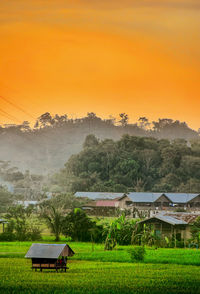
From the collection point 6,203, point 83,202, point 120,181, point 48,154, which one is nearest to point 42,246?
point 83,202

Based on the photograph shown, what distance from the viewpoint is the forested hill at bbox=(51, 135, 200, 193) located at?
2090 inches

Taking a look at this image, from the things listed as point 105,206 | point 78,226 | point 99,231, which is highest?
point 105,206

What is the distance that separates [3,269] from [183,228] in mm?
11036

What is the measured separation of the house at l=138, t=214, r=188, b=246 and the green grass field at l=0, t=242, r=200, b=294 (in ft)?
13.5

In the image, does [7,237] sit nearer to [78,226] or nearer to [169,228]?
[78,226]

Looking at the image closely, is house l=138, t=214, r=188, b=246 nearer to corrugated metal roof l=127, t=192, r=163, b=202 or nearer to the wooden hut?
the wooden hut

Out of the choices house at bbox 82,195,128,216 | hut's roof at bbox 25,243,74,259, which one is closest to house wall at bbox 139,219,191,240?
hut's roof at bbox 25,243,74,259

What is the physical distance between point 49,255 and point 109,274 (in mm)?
1545

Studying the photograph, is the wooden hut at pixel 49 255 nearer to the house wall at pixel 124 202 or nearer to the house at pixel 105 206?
the house at pixel 105 206

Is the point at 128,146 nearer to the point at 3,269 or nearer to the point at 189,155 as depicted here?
the point at 189,155

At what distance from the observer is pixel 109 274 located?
46.6ft

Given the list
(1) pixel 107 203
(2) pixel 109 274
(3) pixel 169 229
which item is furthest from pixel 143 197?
(2) pixel 109 274

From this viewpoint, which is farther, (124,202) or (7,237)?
(124,202)

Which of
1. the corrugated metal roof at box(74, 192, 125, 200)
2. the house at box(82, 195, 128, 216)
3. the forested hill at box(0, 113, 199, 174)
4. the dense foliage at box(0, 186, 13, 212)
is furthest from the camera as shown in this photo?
the forested hill at box(0, 113, 199, 174)
